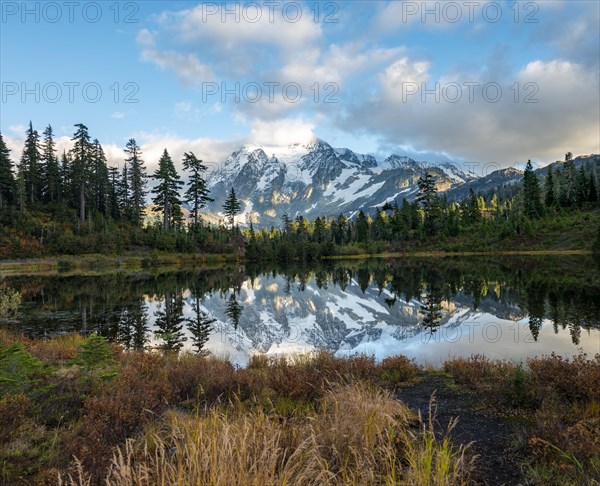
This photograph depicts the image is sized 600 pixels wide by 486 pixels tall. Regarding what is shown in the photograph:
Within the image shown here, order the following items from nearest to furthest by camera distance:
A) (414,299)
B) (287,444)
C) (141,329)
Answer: (287,444), (141,329), (414,299)

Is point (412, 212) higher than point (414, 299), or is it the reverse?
point (412, 212)

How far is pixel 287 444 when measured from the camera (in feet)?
14.0

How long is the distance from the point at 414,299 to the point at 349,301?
193 inches

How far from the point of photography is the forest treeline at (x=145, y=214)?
63438mm

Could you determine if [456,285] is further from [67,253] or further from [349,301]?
[67,253]

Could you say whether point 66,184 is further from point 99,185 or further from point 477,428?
point 477,428

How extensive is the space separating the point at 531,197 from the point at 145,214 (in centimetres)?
8879

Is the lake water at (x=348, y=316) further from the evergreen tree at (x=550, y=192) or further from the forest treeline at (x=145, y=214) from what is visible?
the evergreen tree at (x=550, y=192)

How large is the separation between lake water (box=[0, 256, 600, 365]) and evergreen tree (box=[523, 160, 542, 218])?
59692mm

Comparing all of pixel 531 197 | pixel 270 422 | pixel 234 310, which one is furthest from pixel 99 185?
pixel 531 197

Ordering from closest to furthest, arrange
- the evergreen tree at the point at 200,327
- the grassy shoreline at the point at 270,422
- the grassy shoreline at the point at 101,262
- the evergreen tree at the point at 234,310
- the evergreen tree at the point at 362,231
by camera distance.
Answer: the grassy shoreline at the point at 270,422 < the evergreen tree at the point at 200,327 < the evergreen tree at the point at 234,310 < the grassy shoreline at the point at 101,262 < the evergreen tree at the point at 362,231

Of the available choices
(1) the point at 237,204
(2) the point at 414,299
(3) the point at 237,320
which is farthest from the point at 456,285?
(1) the point at 237,204

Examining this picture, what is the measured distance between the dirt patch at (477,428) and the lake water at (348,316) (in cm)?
397

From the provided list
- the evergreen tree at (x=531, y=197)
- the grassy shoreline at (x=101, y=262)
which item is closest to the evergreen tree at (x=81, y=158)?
the grassy shoreline at (x=101, y=262)
